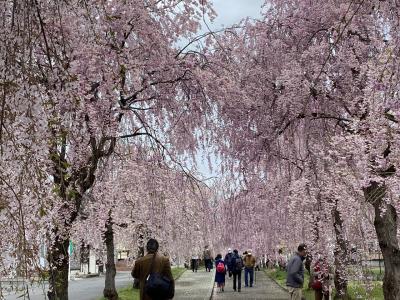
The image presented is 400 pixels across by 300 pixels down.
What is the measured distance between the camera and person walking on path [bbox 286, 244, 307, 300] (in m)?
11.0

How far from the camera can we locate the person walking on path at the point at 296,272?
36.2ft

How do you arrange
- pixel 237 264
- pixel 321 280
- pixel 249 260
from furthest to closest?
1. pixel 249 260
2. pixel 237 264
3. pixel 321 280

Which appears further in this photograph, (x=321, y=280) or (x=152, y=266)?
(x=321, y=280)

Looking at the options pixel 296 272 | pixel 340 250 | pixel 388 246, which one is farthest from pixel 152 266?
pixel 340 250

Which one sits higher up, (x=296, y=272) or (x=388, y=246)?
(x=388, y=246)

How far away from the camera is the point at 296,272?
1111 cm

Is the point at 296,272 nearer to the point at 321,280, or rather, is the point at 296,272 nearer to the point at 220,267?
the point at 321,280

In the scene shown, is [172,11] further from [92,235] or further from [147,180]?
[92,235]

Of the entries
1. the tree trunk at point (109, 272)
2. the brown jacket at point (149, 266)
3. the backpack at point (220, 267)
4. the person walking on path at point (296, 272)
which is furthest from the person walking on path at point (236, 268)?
the brown jacket at point (149, 266)

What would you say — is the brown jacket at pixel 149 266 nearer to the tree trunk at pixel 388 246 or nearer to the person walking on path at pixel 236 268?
the tree trunk at pixel 388 246

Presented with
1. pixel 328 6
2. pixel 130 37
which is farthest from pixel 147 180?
pixel 328 6

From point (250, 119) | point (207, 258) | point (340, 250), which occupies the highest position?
point (250, 119)

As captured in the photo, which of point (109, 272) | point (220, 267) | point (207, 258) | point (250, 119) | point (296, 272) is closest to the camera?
point (296, 272)

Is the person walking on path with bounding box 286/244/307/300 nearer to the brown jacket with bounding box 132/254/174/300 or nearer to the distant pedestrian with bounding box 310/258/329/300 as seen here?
the distant pedestrian with bounding box 310/258/329/300
